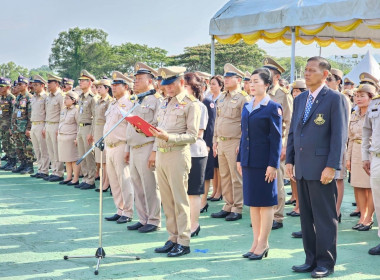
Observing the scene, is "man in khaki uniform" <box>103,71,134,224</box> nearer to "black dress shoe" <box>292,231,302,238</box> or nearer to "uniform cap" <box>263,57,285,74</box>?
"uniform cap" <box>263,57,285,74</box>

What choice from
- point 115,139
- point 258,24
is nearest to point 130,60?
point 258,24

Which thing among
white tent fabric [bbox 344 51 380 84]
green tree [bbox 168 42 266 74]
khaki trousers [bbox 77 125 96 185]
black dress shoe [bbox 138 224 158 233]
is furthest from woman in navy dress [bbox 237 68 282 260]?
green tree [bbox 168 42 266 74]

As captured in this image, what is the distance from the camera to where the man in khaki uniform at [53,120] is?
9984 mm

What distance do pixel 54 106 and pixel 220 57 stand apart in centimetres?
4277

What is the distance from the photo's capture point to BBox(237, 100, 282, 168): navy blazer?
4.95m

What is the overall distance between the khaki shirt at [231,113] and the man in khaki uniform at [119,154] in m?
1.11

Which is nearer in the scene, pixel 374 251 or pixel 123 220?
pixel 374 251

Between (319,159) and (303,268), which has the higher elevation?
(319,159)

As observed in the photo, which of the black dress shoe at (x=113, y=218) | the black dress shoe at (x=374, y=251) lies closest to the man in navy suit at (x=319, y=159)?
the black dress shoe at (x=374, y=251)

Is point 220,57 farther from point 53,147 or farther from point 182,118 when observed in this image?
point 182,118

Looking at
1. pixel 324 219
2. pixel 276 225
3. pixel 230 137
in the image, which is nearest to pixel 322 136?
pixel 324 219

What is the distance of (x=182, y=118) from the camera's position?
5.12 meters

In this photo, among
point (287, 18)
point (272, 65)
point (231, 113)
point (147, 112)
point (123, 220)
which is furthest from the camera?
point (287, 18)

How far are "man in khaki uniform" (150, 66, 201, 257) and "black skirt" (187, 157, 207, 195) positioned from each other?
31 cm
